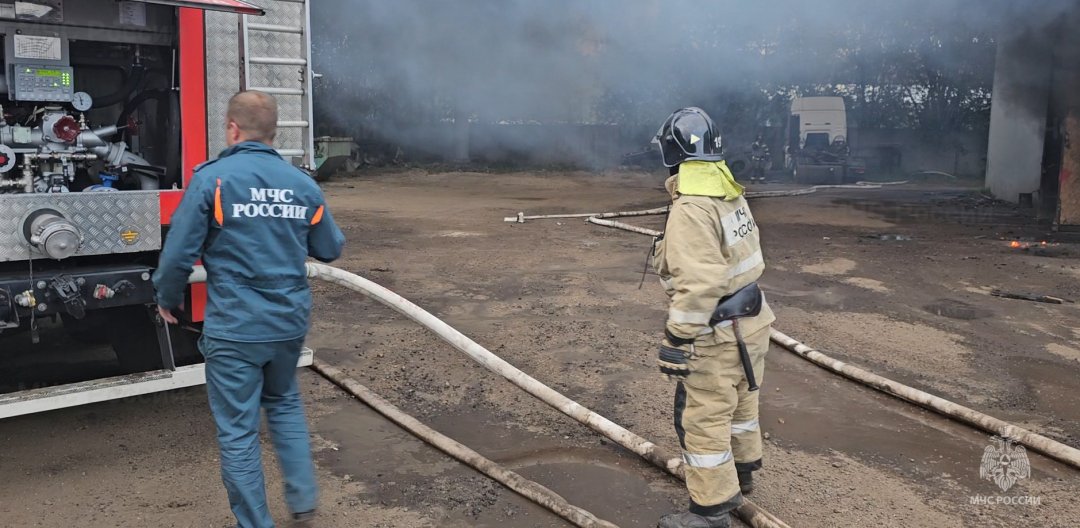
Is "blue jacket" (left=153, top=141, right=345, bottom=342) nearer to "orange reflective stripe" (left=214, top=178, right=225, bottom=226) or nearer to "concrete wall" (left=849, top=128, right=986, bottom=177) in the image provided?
"orange reflective stripe" (left=214, top=178, right=225, bottom=226)

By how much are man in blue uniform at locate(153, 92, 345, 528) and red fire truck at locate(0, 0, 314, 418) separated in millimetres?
900

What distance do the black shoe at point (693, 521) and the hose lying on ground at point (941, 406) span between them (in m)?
1.69

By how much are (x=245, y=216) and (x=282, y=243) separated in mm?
156

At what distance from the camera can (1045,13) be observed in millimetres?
13594

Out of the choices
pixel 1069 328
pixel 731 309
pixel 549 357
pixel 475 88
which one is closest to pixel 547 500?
pixel 731 309

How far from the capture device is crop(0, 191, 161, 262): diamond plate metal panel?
342 centimetres

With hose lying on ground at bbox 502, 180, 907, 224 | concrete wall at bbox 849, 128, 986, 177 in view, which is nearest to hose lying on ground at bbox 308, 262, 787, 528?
hose lying on ground at bbox 502, 180, 907, 224

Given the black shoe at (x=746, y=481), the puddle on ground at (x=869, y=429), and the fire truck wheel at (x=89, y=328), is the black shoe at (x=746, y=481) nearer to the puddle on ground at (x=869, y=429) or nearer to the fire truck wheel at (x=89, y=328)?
the puddle on ground at (x=869, y=429)

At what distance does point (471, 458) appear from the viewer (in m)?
3.62

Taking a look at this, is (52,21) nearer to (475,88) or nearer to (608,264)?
(608,264)

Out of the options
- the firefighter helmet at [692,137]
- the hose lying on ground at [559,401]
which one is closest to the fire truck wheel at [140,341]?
the hose lying on ground at [559,401]

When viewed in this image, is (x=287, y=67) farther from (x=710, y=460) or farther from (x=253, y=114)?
(x=710, y=460)

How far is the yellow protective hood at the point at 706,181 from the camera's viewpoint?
121 inches

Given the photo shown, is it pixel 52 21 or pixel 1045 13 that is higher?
pixel 1045 13
